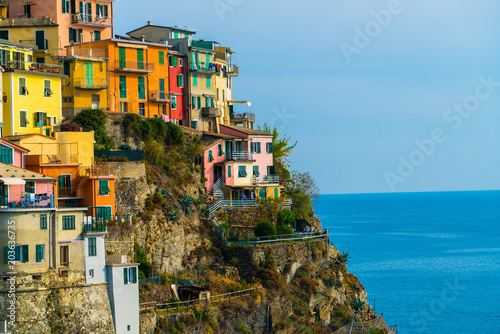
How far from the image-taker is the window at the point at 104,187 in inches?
2128

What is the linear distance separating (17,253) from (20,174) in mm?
5199

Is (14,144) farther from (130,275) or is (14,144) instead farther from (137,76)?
(137,76)

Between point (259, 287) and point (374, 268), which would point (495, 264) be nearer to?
point (374, 268)

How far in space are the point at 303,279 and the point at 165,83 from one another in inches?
838

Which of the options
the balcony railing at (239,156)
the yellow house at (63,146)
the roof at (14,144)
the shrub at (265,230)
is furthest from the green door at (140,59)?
the roof at (14,144)

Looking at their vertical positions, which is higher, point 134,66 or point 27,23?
point 27,23

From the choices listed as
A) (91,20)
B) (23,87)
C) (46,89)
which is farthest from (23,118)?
(91,20)

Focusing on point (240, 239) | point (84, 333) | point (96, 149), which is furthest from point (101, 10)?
point (84, 333)

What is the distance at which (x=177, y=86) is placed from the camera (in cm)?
7488

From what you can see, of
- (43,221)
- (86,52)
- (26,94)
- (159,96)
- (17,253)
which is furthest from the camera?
(159,96)

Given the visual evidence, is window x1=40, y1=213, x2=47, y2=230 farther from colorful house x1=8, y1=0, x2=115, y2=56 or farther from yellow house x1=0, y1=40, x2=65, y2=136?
colorful house x1=8, y1=0, x2=115, y2=56

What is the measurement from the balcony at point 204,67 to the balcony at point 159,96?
459cm

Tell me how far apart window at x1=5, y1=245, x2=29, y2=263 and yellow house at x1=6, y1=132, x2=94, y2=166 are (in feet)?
30.6

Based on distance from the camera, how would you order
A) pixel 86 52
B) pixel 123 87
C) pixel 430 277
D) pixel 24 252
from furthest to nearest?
pixel 430 277 → pixel 123 87 → pixel 86 52 → pixel 24 252
